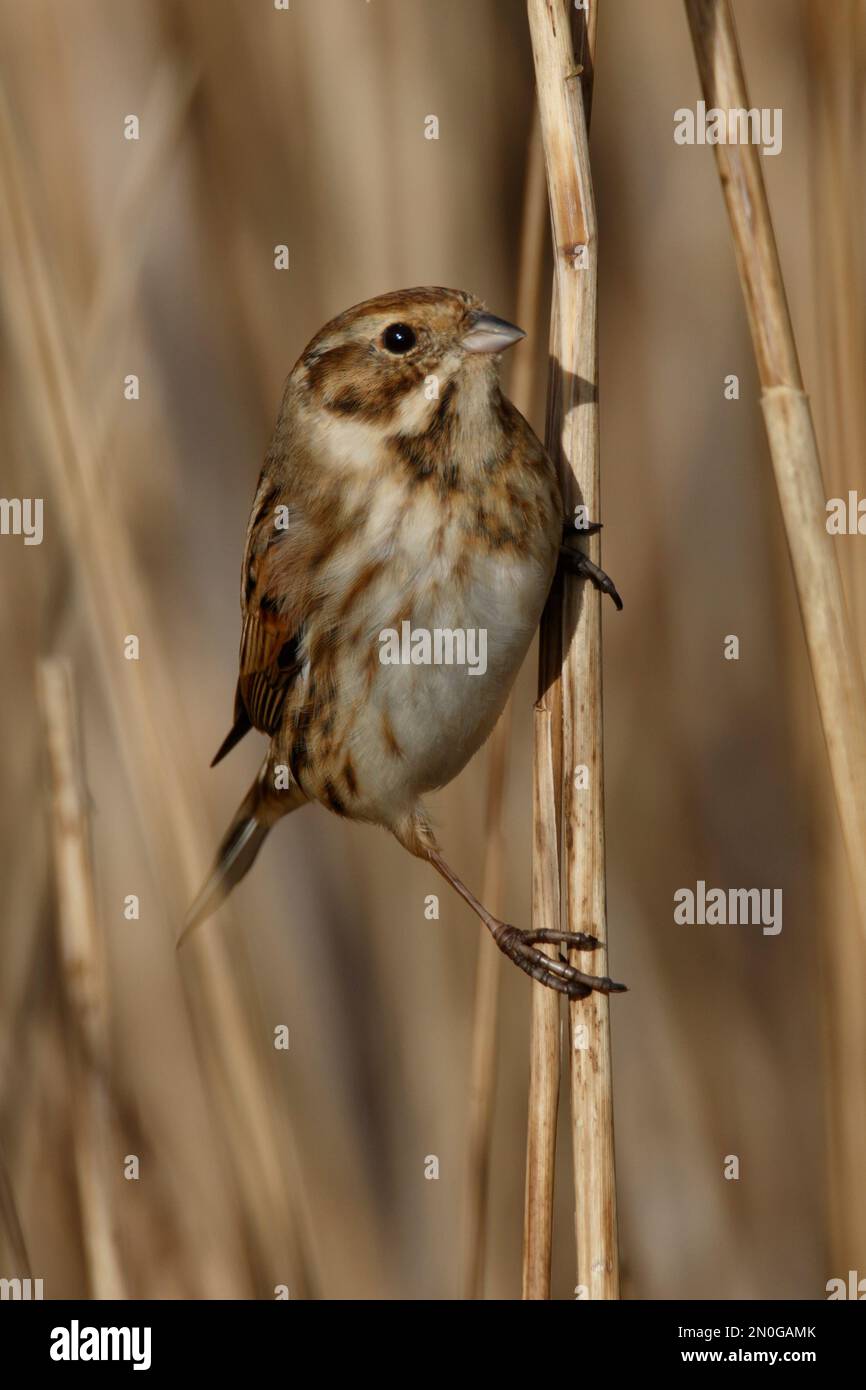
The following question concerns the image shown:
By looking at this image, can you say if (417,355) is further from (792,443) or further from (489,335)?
(792,443)

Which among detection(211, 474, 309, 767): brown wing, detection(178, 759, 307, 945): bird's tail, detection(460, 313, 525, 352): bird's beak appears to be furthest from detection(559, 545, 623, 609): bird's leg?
detection(178, 759, 307, 945): bird's tail

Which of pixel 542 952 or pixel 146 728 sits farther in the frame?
pixel 146 728

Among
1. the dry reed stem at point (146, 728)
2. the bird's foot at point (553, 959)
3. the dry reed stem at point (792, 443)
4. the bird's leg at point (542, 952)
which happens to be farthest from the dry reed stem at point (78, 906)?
the dry reed stem at point (792, 443)

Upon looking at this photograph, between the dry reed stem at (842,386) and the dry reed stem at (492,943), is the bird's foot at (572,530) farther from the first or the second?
the dry reed stem at (842,386)

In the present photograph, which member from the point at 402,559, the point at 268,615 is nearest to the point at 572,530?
the point at 402,559

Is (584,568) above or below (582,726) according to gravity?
above

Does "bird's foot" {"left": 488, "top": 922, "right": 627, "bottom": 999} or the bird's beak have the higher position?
the bird's beak

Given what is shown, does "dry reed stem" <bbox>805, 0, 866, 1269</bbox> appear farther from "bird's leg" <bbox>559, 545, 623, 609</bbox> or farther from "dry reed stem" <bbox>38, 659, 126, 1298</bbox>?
"dry reed stem" <bbox>38, 659, 126, 1298</bbox>
